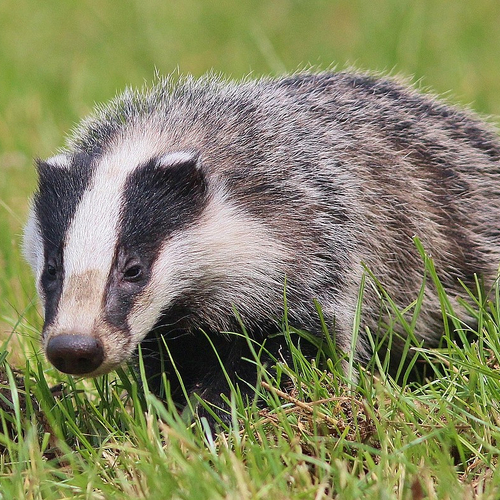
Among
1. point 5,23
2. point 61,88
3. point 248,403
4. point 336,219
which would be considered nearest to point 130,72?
point 61,88

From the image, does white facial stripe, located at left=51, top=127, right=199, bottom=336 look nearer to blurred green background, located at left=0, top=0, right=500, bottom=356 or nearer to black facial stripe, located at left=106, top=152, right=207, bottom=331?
black facial stripe, located at left=106, top=152, right=207, bottom=331

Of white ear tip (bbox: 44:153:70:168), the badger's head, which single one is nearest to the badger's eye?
the badger's head

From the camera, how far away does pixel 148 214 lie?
4133 millimetres

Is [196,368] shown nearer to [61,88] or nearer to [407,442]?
[407,442]

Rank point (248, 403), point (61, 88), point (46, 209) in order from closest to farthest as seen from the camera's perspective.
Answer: point (248, 403) < point (46, 209) < point (61, 88)

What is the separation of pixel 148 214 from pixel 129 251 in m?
0.20

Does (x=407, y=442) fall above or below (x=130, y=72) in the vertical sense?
below

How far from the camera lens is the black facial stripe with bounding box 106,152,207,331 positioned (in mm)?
3953

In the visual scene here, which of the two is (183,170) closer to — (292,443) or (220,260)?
(220,260)

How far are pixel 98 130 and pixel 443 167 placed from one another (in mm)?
1828

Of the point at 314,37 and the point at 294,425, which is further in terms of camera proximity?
the point at 314,37

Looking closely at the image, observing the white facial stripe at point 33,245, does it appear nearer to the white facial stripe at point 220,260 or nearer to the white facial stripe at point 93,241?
the white facial stripe at point 93,241

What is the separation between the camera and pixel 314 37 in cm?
1105

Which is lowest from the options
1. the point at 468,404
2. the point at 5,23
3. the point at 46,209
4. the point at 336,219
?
the point at 468,404
